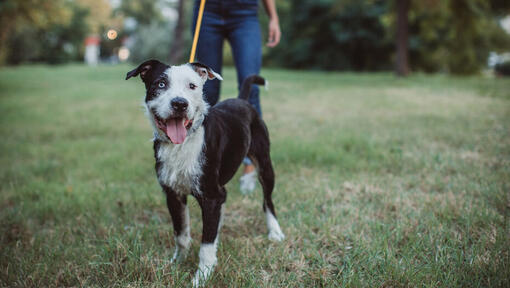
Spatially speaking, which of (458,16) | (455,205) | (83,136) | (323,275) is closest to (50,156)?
(83,136)

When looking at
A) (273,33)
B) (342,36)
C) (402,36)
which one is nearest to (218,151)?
(273,33)

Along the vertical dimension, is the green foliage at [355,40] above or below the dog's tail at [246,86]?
above

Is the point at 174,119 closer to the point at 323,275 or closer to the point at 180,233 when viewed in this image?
the point at 180,233

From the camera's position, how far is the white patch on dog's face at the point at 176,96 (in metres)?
2.11

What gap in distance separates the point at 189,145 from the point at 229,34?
1.96 m

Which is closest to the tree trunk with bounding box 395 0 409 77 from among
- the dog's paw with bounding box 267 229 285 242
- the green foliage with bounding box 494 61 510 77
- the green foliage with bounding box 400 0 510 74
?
the green foliage with bounding box 400 0 510 74

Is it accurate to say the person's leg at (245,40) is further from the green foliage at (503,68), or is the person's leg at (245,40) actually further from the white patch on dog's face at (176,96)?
the green foliage at (503,68)

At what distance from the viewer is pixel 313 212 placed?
3270 millimetres

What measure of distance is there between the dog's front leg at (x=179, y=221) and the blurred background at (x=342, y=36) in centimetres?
1340

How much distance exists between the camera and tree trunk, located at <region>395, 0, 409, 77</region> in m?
16.2

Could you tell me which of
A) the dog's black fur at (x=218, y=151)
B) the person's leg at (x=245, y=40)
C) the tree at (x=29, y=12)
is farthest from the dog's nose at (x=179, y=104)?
the tree at (x=29, y=12)

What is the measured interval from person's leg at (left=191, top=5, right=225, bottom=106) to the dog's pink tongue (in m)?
1.58

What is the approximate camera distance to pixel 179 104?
208 cm

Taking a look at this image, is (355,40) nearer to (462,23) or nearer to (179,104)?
(462,23)
